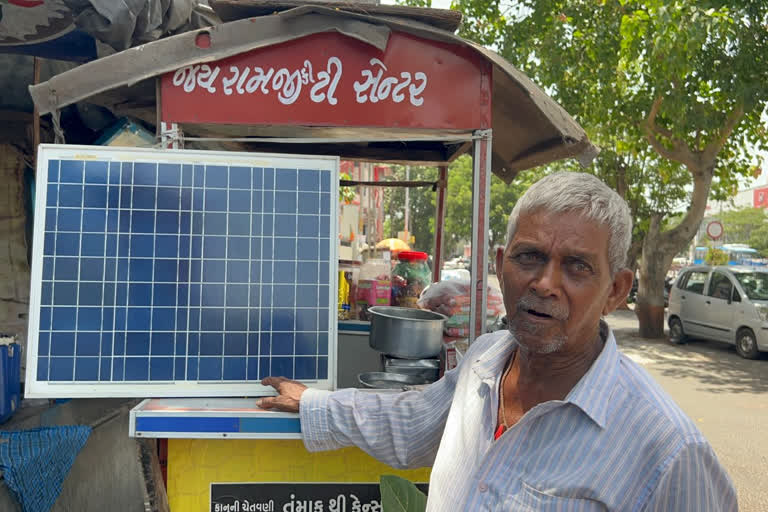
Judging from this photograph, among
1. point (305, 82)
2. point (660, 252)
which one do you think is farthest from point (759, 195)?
point (305, 82)

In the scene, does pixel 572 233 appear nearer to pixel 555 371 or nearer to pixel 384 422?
pixel 555 371

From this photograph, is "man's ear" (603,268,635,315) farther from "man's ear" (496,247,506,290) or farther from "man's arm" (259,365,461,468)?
"man's arm" (259,365,461,468)

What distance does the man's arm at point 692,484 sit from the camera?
1.31 m

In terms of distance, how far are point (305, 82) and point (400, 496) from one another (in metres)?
1.81

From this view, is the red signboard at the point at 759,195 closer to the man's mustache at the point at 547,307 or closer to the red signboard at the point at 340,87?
the red signboard at the point at 340,87

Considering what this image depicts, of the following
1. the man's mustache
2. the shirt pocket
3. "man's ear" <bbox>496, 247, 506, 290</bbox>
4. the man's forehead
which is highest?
the man's forehead

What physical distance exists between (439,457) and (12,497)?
260cm

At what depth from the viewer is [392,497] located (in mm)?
2014

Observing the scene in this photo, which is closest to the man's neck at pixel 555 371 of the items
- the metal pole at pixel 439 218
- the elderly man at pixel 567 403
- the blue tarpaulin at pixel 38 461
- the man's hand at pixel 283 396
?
the elderly man at pixel 567 403

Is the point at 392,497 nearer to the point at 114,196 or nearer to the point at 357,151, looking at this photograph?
the point at 114,196

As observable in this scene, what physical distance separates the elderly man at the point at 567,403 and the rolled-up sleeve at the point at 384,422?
172mm

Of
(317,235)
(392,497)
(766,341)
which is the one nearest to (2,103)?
(317,235)

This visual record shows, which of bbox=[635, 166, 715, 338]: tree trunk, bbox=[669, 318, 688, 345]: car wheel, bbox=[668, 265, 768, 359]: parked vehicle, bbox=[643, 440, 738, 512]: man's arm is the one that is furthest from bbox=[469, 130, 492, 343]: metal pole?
bbox=[669, 318, 688, 345]: car wheel

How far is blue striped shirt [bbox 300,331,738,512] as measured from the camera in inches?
52.6
